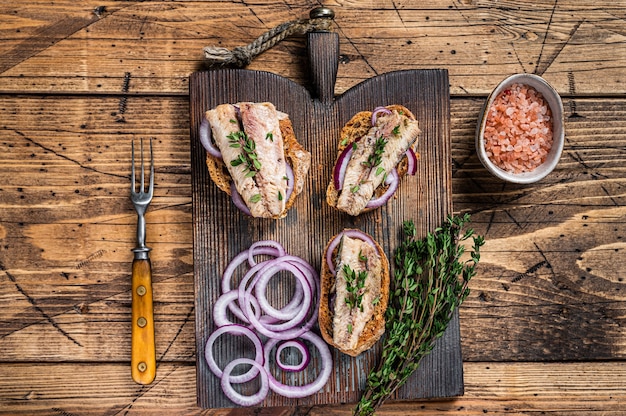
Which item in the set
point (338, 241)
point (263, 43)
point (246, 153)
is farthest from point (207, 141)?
point (338, 241)

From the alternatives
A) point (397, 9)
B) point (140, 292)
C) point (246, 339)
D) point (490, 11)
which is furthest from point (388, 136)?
point (140, 292)

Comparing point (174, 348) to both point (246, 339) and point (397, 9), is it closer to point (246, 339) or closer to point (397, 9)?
point (246, 339)

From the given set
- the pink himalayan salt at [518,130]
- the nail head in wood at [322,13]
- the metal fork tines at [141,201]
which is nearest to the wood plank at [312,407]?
the metal fork tines at [141,201]

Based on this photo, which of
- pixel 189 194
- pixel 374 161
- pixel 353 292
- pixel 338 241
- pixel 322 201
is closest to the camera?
pixel 353 292

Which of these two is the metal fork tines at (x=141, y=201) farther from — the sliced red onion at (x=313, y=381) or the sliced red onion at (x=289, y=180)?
the sliced red onion at (x=313, y=381)

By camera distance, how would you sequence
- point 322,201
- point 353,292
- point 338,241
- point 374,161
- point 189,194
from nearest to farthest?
point 353,292
point 374,161
point 338,241
point 322,201
point 189,194

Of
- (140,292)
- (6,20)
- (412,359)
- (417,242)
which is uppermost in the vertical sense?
(6,20)

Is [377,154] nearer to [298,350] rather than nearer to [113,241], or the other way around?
[298,350]

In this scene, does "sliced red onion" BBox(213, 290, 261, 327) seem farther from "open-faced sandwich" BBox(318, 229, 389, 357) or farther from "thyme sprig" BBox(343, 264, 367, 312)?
"thyme sprig" BBox(343, 264, 367, 312)
